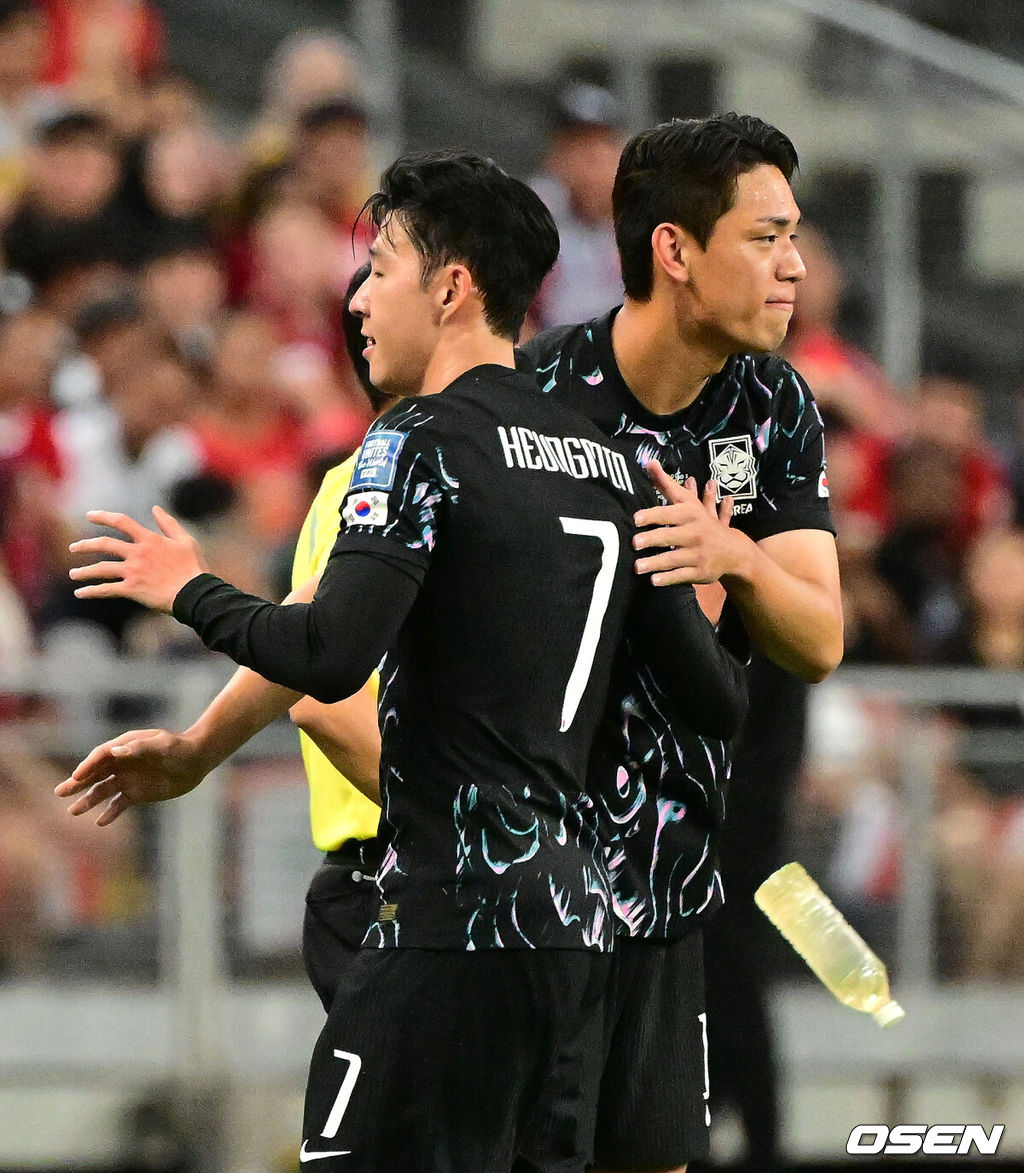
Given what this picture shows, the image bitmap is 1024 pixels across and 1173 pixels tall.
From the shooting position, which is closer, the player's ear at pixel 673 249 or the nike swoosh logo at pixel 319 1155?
the nike swoosh logo at pixel 319 1155

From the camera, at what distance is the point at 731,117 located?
3170 mm

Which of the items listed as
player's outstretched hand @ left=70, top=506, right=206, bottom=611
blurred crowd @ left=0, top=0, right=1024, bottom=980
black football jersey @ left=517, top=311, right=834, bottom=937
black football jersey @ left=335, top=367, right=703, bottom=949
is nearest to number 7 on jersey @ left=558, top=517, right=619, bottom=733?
black football jersey @ left=335, top=367, right=703, bottom=949

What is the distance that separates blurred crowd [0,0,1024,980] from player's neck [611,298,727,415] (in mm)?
3123

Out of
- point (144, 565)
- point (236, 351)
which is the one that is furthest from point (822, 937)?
point (236, 351)

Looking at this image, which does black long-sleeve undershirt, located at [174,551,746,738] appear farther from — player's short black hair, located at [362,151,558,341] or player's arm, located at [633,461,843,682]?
player's short black hair, located at [362,151,558,341]

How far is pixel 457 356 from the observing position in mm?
2734

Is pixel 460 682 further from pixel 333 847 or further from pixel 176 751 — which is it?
pixel 333 847

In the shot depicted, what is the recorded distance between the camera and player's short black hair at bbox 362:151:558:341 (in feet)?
8.96

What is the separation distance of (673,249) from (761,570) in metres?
0.55

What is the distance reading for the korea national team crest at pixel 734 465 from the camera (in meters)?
3.17

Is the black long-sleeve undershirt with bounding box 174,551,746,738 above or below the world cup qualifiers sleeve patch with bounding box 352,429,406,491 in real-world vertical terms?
below

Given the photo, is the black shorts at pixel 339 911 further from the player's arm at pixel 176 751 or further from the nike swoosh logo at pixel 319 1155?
the nike swoosh logo at pixel 319 1155

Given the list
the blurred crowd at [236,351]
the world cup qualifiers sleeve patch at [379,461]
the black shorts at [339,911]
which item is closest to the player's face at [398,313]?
the world cup qualifiers sleeve patch at [379,461]

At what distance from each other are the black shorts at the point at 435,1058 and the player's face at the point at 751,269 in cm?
101
